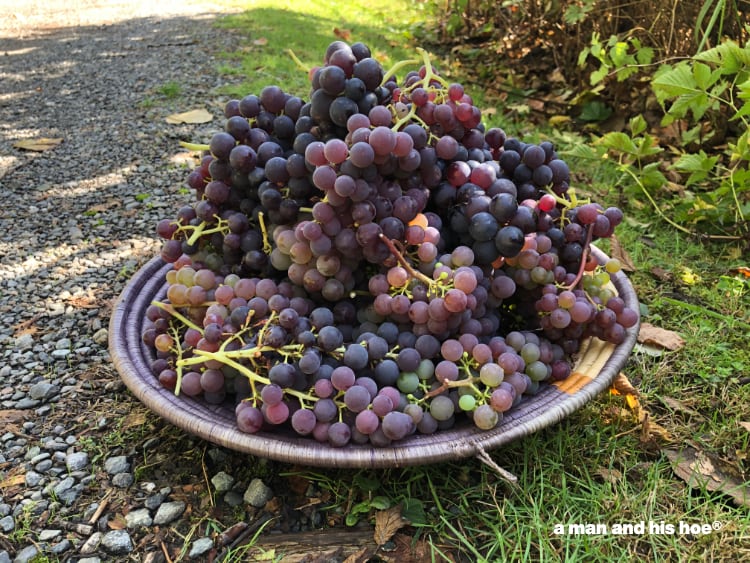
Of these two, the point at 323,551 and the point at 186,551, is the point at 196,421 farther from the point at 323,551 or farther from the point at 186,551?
the point at 323,551

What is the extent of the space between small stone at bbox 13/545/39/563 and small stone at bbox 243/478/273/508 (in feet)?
1.54

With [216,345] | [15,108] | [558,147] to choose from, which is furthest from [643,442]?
[15,108]

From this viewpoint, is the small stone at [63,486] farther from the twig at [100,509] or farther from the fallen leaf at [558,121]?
the fallen leaf at [558,121]

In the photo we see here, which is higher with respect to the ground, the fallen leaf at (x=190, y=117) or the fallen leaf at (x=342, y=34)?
the fallen leaf at (x=342, y=34)

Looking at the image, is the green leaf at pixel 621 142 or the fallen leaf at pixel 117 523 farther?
the green leaf at pixel 621 142

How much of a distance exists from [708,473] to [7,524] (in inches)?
68.6

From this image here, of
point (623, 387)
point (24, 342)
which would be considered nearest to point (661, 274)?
point (623, 387)

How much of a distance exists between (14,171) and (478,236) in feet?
9.63

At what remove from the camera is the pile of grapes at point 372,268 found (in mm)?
1342

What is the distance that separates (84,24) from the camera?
262 inches

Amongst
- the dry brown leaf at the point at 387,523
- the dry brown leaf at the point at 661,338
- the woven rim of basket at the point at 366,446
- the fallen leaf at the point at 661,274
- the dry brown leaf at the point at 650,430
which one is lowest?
the dry brown leaf at the point at 387,523

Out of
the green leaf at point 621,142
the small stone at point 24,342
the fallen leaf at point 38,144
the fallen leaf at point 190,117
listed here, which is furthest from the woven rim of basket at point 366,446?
the fallen leaf at point 190,117

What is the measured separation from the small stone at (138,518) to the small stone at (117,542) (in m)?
0.02

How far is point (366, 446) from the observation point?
1.31m
